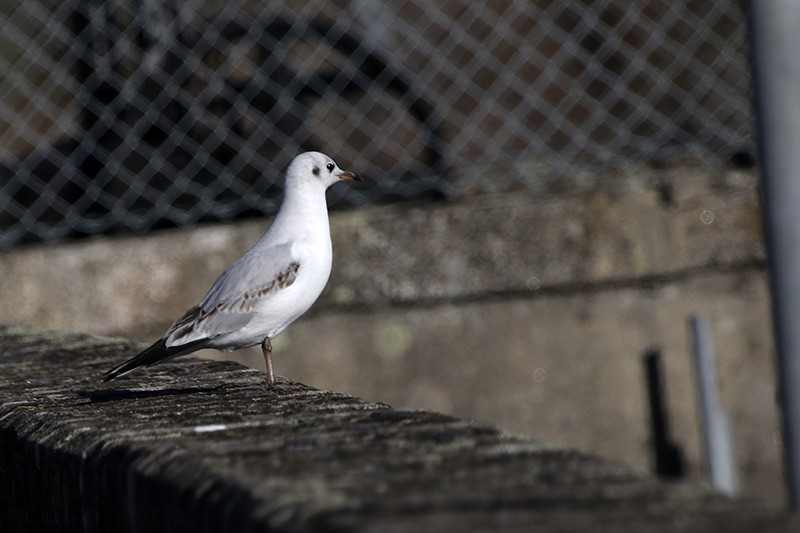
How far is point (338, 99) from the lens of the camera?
6391 mm

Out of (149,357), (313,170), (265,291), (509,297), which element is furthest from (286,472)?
(509,297)

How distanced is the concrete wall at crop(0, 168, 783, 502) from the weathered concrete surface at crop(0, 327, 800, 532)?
7.34 ft

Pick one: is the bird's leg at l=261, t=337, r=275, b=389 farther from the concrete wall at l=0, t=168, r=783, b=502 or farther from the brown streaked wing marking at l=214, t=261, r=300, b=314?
the concrete wall at l=0, t=168, r=783, b=502

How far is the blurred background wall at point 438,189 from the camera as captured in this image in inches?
228

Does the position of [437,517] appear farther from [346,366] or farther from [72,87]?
[72,87]

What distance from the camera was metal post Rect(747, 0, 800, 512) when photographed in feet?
11.0

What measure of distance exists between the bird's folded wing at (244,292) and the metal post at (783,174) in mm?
1166

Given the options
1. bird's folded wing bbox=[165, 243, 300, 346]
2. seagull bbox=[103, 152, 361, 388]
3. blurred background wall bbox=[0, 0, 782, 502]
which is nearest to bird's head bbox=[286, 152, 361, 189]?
seagull bbox=[103, 152, 361, 388]

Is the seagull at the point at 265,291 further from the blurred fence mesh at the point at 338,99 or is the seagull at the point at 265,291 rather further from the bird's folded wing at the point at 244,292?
the blurred fence mesh at the point at 338,99

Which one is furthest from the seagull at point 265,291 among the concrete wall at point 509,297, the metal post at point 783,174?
the concrete wall at point 509,297

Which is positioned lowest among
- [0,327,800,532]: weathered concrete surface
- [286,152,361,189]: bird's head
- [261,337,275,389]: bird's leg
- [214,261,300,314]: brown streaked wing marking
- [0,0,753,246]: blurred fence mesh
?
[0,327,800,532]: weathered concrete surface

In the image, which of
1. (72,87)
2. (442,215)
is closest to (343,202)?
(442,215)

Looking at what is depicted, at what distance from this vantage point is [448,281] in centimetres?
582

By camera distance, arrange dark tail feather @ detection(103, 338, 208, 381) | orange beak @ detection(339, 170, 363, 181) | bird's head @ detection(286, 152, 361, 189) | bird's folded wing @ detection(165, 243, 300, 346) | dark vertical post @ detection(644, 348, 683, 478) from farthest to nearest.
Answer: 1. dark vertical post @ detection(644, 348, 683, 478)
2. orange beak @ detection(339, 170, 363, 181)
3. bird's head @ detection(286, 152, 361, 189)
4. bird's folded wing @ detection(165, 243, 300, 346)
5. dark tail feather @ detection(103, 338, 208, 381)
